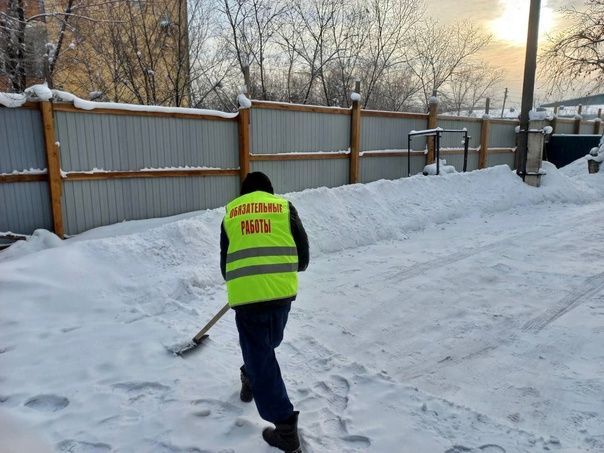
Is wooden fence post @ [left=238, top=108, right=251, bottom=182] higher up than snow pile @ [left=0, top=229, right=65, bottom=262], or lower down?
higher up

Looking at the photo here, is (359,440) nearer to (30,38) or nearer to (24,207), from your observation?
(24,207)

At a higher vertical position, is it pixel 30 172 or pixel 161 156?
pixel 161 156

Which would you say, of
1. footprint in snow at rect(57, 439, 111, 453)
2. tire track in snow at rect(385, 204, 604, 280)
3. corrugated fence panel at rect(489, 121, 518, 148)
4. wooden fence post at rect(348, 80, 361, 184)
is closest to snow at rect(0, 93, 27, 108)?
footprint in snow at rect(57, 439, 111, 453)

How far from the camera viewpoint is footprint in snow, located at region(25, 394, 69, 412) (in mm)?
3121

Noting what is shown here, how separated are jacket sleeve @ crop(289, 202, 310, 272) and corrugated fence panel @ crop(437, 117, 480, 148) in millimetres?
11275

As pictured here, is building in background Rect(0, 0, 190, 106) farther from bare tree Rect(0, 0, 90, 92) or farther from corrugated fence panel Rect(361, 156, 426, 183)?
corrugated fence panel Rect(361, 156, 426, 183)

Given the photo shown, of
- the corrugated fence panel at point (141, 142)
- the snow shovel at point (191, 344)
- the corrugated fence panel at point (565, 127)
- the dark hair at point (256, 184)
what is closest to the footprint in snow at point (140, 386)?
the snow shovel at point (191, 344)

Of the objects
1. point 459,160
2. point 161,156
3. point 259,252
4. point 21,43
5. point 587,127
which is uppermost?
point 21,43

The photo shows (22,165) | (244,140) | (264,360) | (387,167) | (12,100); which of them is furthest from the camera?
(387,167)

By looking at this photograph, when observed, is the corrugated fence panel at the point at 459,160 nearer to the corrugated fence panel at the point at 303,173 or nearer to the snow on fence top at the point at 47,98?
the corrugated fence panel at the point at 303,173

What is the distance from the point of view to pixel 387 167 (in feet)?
39.0

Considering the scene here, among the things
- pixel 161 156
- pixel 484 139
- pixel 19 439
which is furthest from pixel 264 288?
pixel 484 139

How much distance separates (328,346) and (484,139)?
42.0ft

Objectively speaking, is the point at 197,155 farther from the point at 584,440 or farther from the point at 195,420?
the point at 584,440
